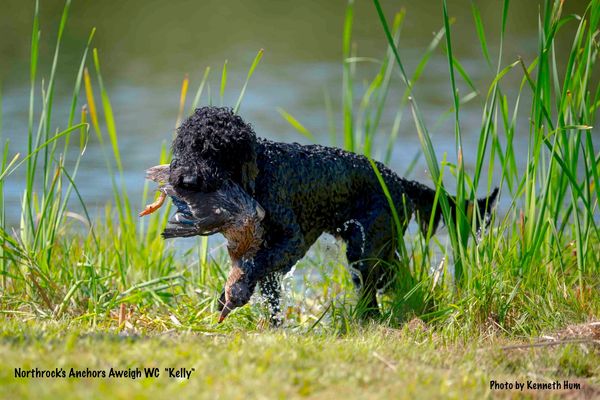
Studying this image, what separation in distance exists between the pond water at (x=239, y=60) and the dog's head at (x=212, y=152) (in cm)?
474

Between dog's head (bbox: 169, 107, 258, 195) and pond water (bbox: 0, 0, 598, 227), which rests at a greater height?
pond water (bbox: 0, 0, 598, 227)

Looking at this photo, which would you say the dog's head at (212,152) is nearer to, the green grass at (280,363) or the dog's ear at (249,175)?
the dog's ear at (249,175)

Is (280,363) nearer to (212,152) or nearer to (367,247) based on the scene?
(212,152)

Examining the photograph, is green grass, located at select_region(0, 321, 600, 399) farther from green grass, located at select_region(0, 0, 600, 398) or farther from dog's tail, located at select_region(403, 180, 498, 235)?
dog's tail, located at select_region(403, 180, 498, 235)

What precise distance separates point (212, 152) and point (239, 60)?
810cm

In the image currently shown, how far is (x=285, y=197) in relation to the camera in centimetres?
452

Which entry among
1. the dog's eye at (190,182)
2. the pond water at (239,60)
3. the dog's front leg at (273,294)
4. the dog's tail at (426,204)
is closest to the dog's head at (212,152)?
the dog's eye at (190,182)

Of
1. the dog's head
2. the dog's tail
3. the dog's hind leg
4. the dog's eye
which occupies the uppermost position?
the dog's head

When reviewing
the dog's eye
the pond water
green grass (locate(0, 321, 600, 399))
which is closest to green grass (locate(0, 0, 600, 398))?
green grass (locate(0, 321, 600, 399))

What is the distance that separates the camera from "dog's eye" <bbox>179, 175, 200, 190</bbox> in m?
4.14

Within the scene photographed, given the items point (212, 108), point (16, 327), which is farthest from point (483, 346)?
point (16, 327)

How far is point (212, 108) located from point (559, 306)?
2.07 meters

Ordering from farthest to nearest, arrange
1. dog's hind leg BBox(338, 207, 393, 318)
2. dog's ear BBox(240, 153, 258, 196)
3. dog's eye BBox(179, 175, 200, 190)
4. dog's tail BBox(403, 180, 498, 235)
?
dog's tail BBox(403, 180, 498, 235)
dog's hind leg BBox(338, 207, 393, 318)
dog's ear BBox(240, 153, 258, 196)
dog's eye BBox(179, 175, 200, 190)

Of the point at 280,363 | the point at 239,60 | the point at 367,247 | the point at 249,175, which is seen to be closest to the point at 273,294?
the point at 367,247
